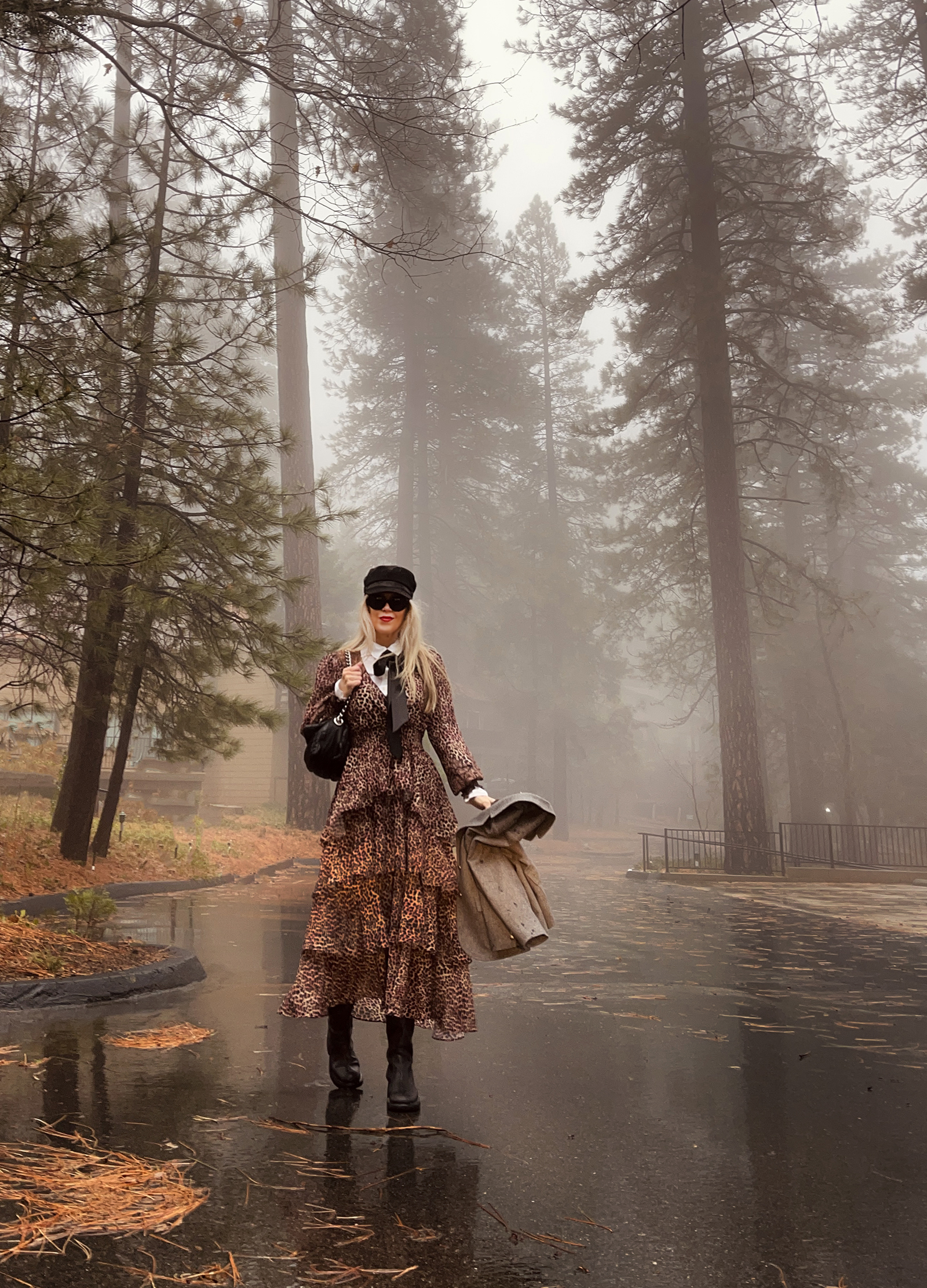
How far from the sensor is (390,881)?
4.26 metres

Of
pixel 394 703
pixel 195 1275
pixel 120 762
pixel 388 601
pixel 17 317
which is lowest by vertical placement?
pixel 195 1275

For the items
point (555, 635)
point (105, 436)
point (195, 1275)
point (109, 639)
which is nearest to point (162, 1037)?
point (195, 1275)

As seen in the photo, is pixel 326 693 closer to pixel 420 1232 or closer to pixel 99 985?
pixel 420 1232

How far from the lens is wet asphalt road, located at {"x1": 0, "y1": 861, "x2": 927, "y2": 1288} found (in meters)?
2.72

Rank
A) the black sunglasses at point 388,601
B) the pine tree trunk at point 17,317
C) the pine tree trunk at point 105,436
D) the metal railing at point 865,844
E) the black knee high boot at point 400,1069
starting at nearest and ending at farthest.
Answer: the black knee high boot at point 400,1069, the black sunglasses at point 388,601, the pine tree trunk at point 17,317, the pine tree trunk at point 105,436, the metal railing at point 865,844

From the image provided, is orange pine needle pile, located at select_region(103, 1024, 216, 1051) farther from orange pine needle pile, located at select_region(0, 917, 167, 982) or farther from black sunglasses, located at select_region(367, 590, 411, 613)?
black sunglasses, located at select_region(367, 590, 411, 613)

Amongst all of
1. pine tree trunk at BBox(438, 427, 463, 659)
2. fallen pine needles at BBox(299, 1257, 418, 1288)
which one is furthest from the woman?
pine tree trunk at BBox(438, 427, 463, 659)

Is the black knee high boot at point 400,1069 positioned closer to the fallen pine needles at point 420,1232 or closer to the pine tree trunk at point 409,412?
the fallen pine needles at point 420,1232

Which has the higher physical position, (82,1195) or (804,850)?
(82,1195)

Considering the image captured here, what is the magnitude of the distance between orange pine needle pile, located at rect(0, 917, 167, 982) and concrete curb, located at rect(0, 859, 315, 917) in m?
0.27

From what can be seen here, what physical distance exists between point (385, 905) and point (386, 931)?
0.36 feet

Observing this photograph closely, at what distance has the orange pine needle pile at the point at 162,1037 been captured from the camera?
16.5ft

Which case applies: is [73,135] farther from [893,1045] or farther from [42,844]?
[893,1045]

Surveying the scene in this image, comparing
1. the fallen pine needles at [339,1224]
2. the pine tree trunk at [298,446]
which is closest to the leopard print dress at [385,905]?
the fallen pine needles at [339,1224]
